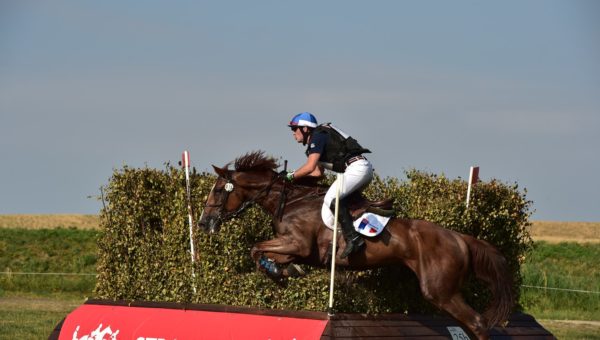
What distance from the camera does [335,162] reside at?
1020cm

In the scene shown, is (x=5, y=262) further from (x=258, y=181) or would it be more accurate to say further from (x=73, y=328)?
(x=258, y=181)

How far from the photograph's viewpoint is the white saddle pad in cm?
981

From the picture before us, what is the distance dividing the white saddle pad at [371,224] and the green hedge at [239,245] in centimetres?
79

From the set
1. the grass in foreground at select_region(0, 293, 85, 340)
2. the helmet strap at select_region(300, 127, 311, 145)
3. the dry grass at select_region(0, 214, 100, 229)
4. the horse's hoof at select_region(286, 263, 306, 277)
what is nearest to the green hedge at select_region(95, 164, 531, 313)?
the horse's hoof at select_region(286, 263, 306, 277)

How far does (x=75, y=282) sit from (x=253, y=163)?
19.6 meters

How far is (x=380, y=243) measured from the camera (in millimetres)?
9859

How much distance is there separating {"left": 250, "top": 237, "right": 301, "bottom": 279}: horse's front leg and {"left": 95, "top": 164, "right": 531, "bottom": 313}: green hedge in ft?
2.29

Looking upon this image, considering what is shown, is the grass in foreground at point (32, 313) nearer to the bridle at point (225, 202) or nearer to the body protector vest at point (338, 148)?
the bridle at point (225, 202)

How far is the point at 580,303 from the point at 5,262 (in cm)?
1977

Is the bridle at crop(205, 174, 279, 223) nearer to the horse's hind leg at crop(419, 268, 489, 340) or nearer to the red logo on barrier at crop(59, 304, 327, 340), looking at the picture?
the red logo on barrier at crop(59, 304, 327, 340)

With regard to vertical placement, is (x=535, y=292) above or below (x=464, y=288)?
below

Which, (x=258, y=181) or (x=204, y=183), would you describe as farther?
(x=204, y=183)

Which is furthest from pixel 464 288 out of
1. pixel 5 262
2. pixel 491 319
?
pixel 5 262

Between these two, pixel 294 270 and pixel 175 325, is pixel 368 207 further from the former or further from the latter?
pixel 175 325
